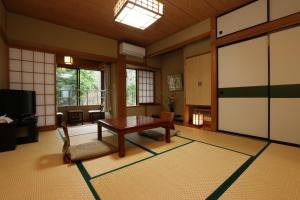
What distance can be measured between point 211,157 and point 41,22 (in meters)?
4.65

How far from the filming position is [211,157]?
6.76 feet

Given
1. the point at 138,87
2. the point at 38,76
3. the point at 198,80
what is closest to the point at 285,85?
the point at 198,80

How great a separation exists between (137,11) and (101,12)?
57.3 inches

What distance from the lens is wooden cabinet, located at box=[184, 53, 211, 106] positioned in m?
4.03

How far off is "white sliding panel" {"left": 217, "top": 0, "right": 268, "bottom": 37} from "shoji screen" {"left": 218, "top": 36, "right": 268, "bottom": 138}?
33 cm

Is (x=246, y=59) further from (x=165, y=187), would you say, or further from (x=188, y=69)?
(x=165, y=187)

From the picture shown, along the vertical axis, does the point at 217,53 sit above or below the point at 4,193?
above

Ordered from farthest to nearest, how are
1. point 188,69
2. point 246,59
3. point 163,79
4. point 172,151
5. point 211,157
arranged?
point 163,79, point 188,69, point 246,59, point 172,151, point 211,157

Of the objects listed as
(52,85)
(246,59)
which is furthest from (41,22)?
(246,59)

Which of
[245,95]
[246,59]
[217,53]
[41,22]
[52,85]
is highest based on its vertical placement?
[41,22]

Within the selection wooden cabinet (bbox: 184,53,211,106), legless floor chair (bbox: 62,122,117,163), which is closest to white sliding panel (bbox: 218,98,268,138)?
wooden cabinet (bbox: 184,53,211,106)

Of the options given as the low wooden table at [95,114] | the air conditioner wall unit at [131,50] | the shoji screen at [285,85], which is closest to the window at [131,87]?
the air conditioner wall unit at [131,50]

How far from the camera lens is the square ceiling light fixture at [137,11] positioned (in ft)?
7.03

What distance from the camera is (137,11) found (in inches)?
90.5
